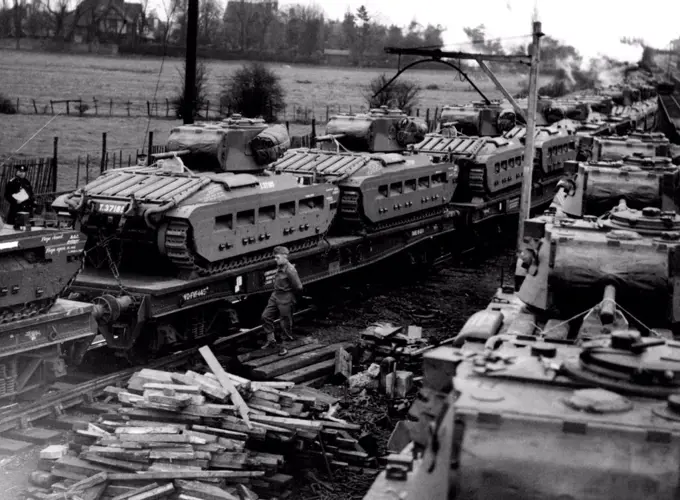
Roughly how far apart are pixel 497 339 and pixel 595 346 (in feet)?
3.27

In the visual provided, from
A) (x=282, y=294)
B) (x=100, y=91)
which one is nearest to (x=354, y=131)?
(x=282, y=294)

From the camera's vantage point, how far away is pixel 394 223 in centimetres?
2181

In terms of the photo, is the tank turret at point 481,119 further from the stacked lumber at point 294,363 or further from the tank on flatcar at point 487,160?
the stacked lumber at point 294,363

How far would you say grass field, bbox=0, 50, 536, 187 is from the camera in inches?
1239

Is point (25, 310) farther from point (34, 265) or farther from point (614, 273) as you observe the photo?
point (614, 273)

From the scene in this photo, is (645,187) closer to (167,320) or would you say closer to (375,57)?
(167,320)

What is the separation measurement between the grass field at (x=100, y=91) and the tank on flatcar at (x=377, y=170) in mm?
4305

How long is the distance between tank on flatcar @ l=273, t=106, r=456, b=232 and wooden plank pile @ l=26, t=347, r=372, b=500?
8.34 m

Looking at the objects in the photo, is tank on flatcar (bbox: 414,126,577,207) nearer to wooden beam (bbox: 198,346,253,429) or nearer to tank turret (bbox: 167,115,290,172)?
tank turret (bbox: 167,115,290,172)

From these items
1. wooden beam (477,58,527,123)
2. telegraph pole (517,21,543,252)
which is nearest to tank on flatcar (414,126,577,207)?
wooden beam (477,58,527,123)

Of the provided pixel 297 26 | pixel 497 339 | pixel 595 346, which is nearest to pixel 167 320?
pixel 497 339

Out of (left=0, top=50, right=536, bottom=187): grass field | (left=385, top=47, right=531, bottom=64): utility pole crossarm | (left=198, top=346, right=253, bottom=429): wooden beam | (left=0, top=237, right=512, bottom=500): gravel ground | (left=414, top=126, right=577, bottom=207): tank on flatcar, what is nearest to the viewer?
(left=198, top=346, right=253, bottom=429): wooden beam

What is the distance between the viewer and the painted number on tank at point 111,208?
49.0 ft

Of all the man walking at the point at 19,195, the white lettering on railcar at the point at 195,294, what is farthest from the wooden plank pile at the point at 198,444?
the man walking at the point at 19,195
